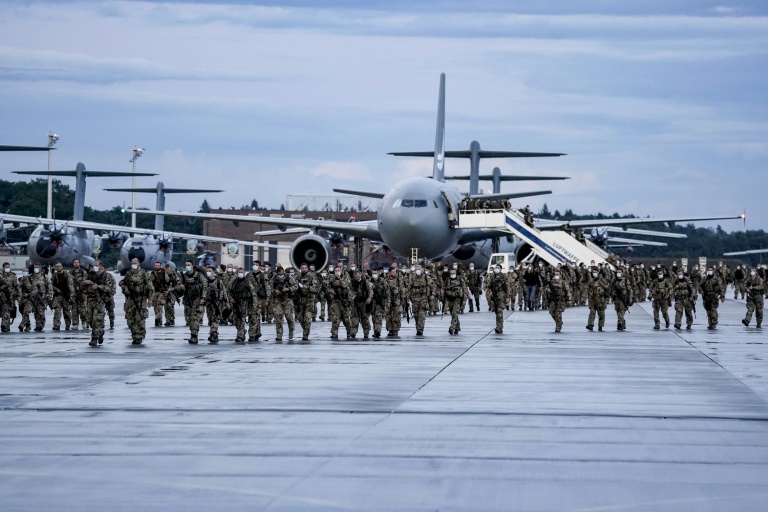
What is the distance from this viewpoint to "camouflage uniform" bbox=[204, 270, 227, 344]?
2159cm

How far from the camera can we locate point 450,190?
137ft

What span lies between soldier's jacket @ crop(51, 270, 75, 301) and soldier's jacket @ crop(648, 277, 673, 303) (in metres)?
12.9

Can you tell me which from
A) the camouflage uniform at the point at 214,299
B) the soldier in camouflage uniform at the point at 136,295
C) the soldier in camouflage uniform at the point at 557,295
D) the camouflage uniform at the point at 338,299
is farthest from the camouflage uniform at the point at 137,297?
the soldier in camouflage uniform at the point at 557,295

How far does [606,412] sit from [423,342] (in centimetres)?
1063

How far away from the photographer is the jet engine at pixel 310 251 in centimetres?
4219

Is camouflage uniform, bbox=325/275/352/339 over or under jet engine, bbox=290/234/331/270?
under

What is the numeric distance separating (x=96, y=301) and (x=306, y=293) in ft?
13.1

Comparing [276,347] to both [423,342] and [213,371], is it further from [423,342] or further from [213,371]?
[213,371]

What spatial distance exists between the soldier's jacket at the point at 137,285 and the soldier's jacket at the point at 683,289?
40.5 feet

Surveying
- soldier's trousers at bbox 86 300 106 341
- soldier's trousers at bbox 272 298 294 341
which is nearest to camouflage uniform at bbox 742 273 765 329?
soldier's trousers at bbox 272 298 294 341

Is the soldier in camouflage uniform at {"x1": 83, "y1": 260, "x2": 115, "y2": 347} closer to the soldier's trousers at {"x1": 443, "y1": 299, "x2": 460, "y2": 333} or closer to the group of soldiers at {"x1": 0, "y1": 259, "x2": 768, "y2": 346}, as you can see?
the group of soldiers at {"x1": 0, "y1": 259, "x2": 768, "y2": 346}

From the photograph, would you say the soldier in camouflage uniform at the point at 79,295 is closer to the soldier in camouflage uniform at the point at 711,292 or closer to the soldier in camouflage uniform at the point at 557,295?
the soldier in camouflage uniform at the point at 557,295

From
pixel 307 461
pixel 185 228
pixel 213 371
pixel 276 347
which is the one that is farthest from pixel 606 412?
pixel 185 228

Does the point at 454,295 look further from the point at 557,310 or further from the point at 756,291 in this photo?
the point at 756,291
